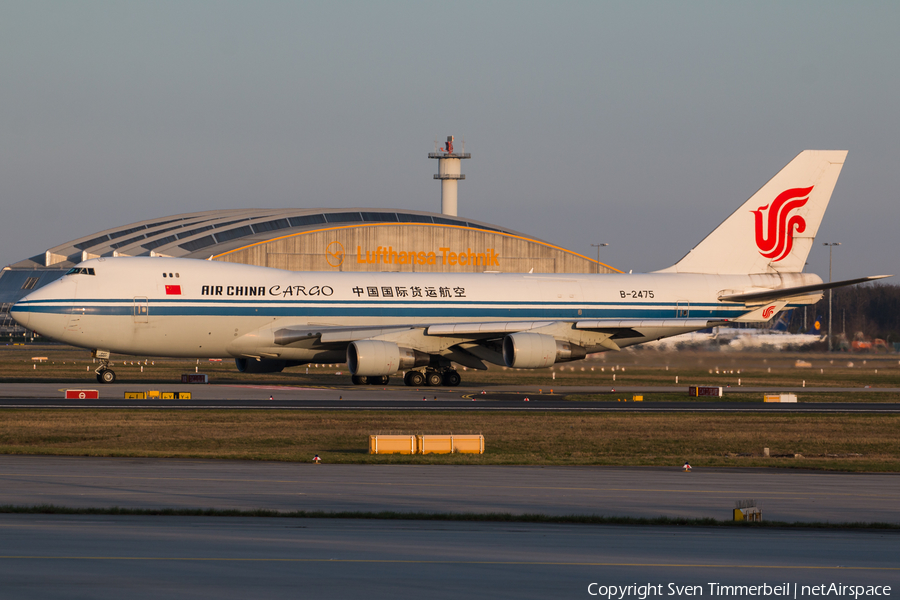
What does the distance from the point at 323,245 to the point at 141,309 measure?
151 ft

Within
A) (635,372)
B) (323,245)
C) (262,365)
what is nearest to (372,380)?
(262,365)

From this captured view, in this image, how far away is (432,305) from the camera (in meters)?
46.7

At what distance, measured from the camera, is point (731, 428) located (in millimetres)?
29406

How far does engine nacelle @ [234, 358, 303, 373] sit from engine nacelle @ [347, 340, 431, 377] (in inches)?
182

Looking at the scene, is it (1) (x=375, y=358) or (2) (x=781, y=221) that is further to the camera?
(2) (x=781, y=221)

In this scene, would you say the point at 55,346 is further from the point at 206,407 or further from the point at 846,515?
the point at 846,515

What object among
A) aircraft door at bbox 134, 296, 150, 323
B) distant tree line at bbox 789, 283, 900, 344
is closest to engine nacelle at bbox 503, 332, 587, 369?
aircraft door at bbox 134, 296, 150, 323

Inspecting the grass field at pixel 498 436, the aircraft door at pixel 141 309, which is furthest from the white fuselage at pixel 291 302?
the grass field at pixel 498 436

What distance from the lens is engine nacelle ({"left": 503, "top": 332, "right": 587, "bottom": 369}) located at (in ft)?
142

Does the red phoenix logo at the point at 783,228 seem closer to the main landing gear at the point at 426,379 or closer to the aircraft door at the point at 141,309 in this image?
the main landing gear at the point at 426,379

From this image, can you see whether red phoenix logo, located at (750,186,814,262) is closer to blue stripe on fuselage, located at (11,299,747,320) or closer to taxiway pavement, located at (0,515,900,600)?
blue stripe on fuselage, located at (11,299,747,320)

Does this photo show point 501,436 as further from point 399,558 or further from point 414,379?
point 414,379

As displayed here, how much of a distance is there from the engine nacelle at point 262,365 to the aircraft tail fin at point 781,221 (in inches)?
915

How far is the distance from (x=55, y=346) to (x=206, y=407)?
71.7 m
